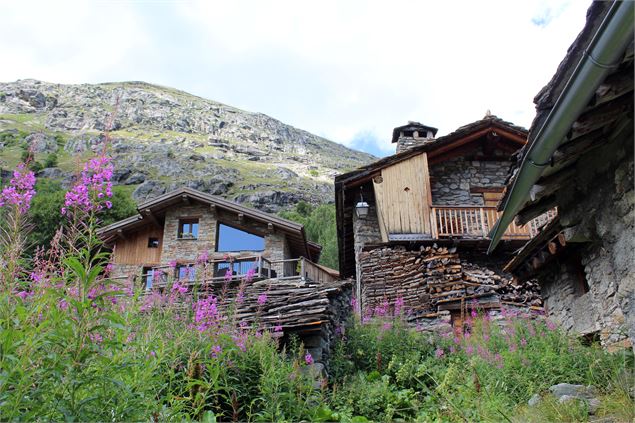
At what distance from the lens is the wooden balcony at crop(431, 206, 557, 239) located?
44.0ft

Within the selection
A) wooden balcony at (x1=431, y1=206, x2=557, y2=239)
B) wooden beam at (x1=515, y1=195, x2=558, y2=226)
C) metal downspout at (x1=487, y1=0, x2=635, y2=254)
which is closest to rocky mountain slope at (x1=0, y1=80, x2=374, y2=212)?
wooden balcony at (x1=431, y1=206, x2=557, y2=239)

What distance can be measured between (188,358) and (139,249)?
18548 millimetres

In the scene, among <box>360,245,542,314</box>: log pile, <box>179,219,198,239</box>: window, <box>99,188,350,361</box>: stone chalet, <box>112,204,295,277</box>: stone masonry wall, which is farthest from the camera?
<box>179,219,198,239</box>: window

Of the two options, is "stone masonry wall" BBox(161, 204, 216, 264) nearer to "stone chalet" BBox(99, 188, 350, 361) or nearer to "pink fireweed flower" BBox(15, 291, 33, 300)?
"stone chalet" BBox(99, 188, 350, 361)

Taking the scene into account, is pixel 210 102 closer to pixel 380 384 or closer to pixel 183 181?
pixel 183 181

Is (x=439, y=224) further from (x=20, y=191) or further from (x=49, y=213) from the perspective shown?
(x=49, y=213)

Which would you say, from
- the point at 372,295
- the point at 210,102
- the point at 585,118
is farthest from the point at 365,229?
the point at 210,102

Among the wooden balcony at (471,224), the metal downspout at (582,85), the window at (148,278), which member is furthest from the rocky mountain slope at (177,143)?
the metal downspout at (582,85)

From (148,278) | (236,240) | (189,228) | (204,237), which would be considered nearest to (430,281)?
(236,240)

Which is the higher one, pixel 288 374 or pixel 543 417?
pixel 288 374

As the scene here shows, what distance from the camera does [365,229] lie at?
1503cm

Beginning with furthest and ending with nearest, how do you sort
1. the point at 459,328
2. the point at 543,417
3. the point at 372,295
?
the point at 372,295
the point at 459,328
the point at 543,417

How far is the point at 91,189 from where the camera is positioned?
9.27ft

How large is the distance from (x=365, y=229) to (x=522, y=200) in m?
10.4
